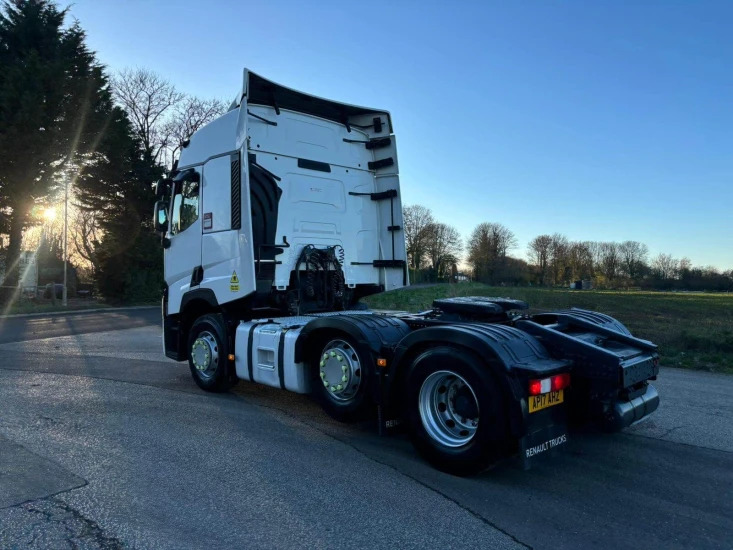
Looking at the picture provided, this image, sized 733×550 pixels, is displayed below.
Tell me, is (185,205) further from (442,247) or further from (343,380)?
(442,247)

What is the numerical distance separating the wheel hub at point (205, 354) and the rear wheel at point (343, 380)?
2.06 metres

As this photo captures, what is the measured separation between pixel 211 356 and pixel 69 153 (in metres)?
22.3

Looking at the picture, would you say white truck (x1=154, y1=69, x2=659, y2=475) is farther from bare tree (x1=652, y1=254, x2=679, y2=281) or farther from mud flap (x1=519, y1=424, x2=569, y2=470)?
bare tree (x1=652, y1=254, x2=679, y2=281)

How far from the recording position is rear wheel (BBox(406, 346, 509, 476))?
3844 millimetres

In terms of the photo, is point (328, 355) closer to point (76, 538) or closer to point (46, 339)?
point (76, 538)

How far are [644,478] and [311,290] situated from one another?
4.44m

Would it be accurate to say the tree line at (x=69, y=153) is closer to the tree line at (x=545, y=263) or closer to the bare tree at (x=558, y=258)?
the tree line at (x=545, y=263)

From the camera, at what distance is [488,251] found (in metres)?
73.0

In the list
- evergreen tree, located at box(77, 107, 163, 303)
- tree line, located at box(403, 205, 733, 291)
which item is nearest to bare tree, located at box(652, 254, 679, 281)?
tree line, located at box(403, 205, 733, 291)

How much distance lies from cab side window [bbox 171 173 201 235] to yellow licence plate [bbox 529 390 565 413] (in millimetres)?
5186

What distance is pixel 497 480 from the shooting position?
4.12 metres

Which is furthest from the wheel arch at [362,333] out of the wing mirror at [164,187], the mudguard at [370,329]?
the wing mirror at [164,187]

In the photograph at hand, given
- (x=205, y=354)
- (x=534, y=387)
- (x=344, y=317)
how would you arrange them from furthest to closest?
(x=205, y=354) → (x=344, y=317) → (x=534, y=387)

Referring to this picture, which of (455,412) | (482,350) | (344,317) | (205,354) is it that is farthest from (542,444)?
(205,354)
